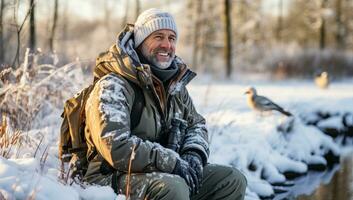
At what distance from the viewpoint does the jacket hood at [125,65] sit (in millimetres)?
3588

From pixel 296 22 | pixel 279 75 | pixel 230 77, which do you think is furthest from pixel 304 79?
pixel 296 22

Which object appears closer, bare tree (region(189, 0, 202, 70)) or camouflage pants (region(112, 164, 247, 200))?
camouflage pants (region(112, 164, 247, 200))

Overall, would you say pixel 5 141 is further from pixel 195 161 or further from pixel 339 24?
pixel 339 24

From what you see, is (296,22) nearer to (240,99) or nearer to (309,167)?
(240,99)

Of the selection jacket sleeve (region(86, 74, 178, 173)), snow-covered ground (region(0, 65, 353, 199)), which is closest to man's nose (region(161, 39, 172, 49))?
jacket sleeve (region(86, 74, 178, 173))

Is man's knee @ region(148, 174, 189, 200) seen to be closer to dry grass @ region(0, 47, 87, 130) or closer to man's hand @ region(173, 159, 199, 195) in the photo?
man's hand @ region(173, 159, 199, 195)

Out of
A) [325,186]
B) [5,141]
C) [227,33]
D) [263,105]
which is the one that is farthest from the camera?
[227,33]

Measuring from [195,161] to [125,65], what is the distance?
0.81 meters

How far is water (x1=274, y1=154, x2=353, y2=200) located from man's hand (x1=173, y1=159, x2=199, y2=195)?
11.0 feet

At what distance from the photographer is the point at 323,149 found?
31.0 ft

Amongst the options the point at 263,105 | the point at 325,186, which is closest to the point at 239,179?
the point at 325,186

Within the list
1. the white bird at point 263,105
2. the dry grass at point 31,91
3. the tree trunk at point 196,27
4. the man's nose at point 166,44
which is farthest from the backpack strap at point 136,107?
the tree trunk at point 196,27

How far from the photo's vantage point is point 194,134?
13.5 ft

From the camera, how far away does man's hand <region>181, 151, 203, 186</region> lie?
3.73 metres
